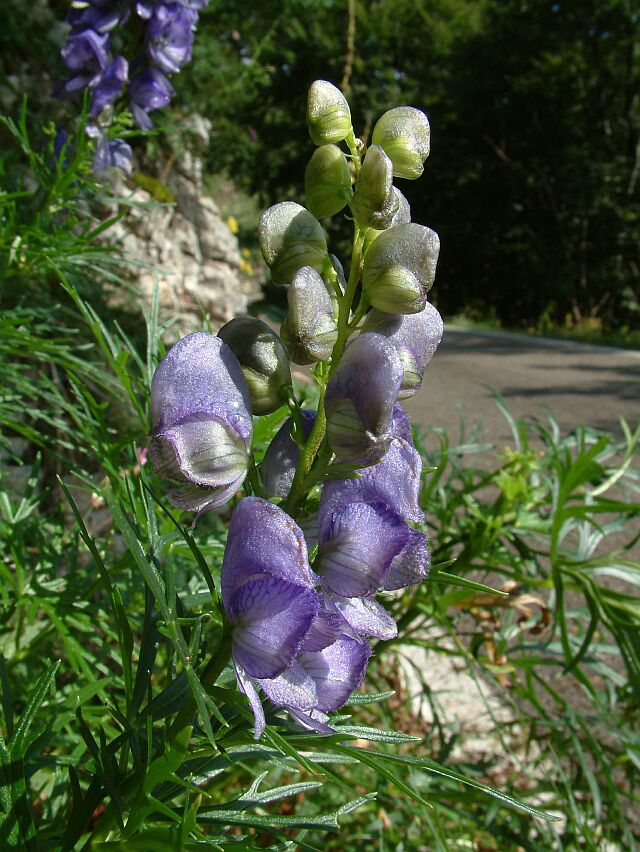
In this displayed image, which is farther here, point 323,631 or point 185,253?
point 185,253

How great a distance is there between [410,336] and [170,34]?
5.70ft

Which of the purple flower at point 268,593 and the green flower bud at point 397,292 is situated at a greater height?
the green flower bud at point 397,292

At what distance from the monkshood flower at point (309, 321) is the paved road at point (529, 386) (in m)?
2.49

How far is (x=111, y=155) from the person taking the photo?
1983mm

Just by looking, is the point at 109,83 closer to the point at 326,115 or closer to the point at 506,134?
the point at 326,115

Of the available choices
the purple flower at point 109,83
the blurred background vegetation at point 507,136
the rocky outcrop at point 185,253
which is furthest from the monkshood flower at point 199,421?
the blurred background vegetation at point 507,136

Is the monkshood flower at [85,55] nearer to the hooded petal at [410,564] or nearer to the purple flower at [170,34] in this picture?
the purple flower at [170,34]

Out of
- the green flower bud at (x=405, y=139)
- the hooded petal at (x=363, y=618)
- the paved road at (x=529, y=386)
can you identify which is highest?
the green flower bud at (x=405, y=139)

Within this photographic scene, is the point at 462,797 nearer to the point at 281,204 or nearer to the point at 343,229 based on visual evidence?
the point at 281,204

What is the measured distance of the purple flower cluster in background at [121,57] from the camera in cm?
198

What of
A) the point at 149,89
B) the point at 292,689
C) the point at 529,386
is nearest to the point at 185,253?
the point at 149,89

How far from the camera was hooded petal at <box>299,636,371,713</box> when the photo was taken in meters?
0.61

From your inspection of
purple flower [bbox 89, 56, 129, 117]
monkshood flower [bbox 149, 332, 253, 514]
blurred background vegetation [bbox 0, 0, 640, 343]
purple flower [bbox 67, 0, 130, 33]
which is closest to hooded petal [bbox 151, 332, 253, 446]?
monkshood flower [bbox 149, 332, 253, 514]

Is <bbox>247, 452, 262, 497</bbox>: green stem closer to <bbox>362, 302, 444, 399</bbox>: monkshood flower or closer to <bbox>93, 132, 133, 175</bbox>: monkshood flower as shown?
<bbox>362, 302, 444, 399</bbox>: monkshood flower
